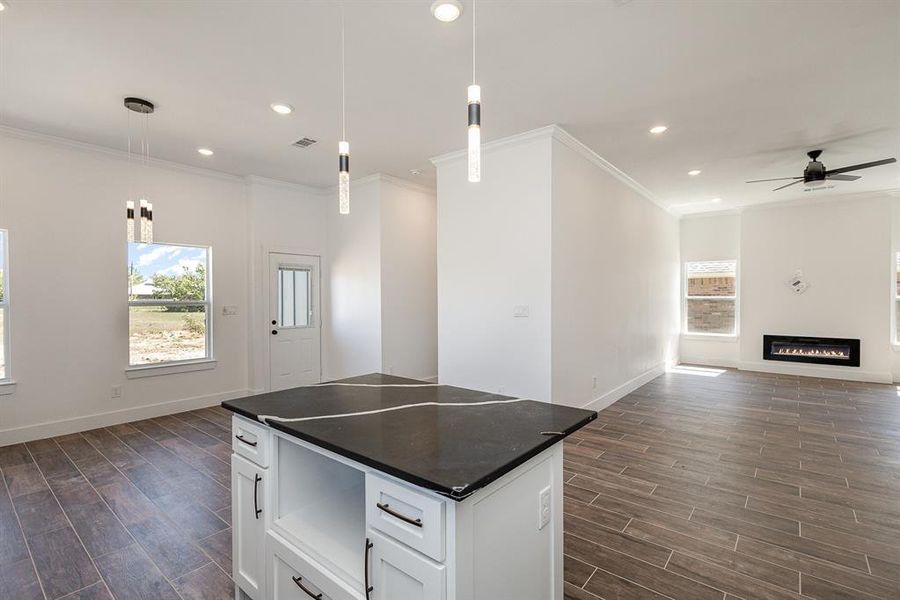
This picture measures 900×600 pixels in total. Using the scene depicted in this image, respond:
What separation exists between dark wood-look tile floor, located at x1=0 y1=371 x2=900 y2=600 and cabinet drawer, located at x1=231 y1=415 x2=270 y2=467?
30.3 inches

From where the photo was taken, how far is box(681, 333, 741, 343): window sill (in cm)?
755

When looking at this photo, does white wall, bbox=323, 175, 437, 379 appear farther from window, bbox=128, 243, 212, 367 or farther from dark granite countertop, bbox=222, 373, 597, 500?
dark granite countertop, bbox=222, 373, 597, 500

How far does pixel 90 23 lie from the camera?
236 cm

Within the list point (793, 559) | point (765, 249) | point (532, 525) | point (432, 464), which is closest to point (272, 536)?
point (432, 464)

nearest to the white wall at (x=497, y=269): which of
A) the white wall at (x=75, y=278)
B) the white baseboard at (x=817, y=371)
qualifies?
the white wall at (x=75, y=278)

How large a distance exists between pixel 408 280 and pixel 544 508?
4537mm

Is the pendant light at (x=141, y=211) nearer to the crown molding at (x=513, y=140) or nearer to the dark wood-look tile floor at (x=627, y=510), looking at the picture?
the dark wood-look tile floor at (x=627, y=510)

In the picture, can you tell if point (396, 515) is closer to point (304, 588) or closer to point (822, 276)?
point (304, 588)

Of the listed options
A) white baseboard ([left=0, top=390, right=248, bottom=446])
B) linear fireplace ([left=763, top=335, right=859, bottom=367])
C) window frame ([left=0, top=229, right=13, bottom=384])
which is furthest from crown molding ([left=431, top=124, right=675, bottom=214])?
linear fireplace ([left=763, top=335, right=859, bottom=367])

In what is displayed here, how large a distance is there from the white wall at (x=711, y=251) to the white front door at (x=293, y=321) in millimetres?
6814

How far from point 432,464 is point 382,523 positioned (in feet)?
0.87

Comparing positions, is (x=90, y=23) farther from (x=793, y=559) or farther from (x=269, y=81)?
(x=793, y=559)

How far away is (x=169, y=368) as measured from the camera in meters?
4.80

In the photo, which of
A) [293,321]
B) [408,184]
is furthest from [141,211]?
[408,184]
